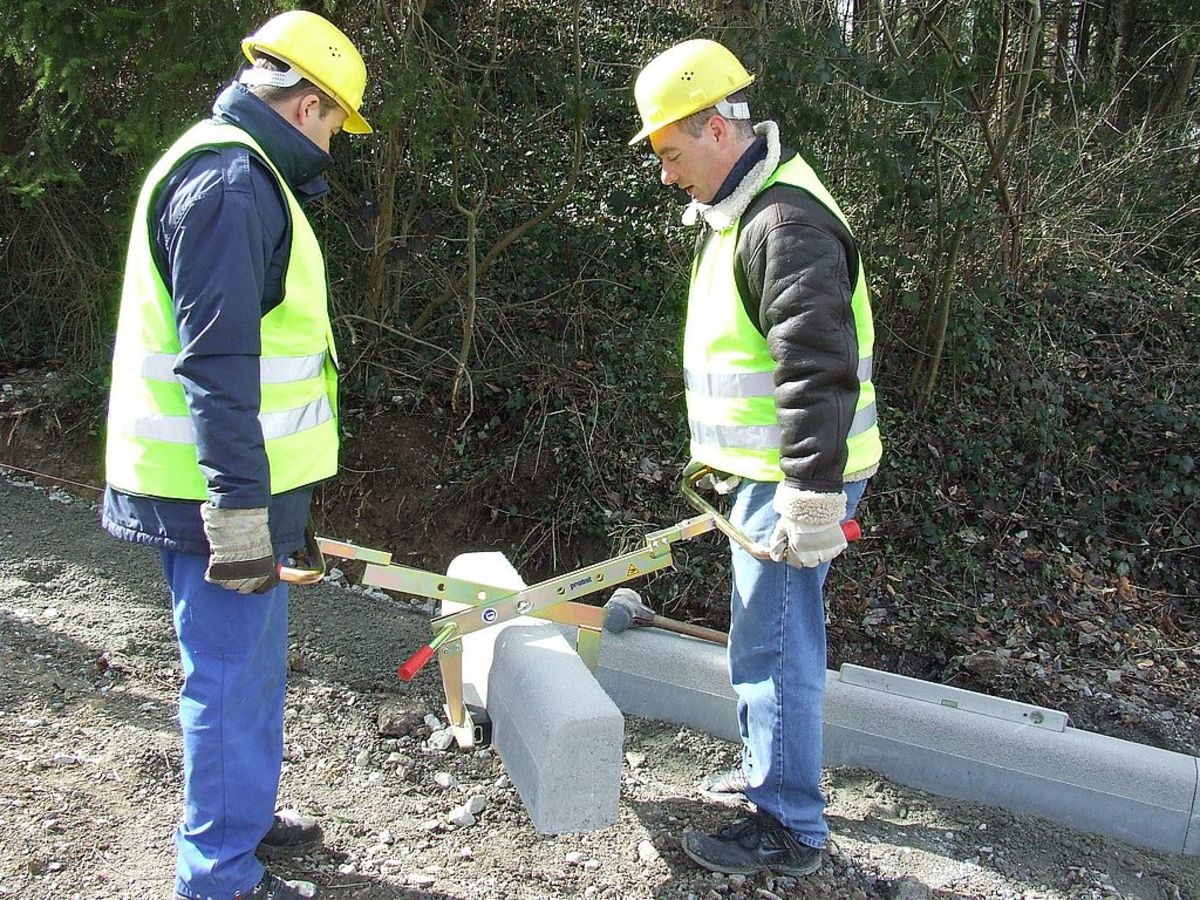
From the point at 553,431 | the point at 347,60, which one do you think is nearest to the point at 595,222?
the point at 553,431

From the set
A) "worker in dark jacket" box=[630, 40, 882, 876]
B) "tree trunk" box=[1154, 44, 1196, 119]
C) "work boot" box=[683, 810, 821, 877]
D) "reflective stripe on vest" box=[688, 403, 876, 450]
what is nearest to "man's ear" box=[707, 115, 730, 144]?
"worker in dark jacket" box=[630, 40, 882, 876]

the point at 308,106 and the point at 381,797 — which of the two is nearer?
the point at 308,106

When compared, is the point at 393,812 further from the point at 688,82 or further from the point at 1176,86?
the point at 1176,86

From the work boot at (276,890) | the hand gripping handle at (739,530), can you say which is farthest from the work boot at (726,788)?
Answer: the work boot at (276,890)

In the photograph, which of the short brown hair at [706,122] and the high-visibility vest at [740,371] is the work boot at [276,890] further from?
the short brown hair at [706,122]

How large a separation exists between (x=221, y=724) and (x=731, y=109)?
6.88 feet

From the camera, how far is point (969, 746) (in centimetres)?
368

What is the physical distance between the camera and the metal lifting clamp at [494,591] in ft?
9.88

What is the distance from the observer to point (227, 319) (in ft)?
7.62

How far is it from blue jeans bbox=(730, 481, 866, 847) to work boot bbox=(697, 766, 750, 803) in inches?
15.2

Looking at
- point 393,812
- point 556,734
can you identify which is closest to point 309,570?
point 556,734

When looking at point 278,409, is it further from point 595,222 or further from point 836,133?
point 595,222

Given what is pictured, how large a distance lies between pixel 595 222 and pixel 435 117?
1.88 metres

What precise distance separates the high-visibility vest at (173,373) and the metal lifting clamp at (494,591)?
39 cm
